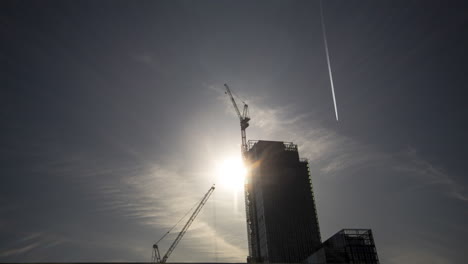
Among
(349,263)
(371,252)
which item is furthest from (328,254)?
(371,252)

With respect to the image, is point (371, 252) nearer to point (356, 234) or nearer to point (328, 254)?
point (356, 234)

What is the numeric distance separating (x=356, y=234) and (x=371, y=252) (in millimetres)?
12133

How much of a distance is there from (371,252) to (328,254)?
2397 centimetres

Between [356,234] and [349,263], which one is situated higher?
[356,234]

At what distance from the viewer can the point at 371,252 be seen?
191 meters

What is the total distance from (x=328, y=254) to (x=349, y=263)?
11095 millimetres

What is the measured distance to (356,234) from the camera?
192 metres

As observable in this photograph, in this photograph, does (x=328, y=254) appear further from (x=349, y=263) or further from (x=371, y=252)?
(x=371, y=252)

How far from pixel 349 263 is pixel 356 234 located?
16.3 metres

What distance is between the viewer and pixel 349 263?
605ft

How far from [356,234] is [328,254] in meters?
19.1

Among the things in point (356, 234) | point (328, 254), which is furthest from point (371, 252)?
point (328, 254)
